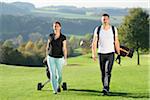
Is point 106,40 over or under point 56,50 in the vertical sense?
over

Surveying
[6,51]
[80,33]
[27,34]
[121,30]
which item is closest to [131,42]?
[121,30]

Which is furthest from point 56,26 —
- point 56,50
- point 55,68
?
point 55,68

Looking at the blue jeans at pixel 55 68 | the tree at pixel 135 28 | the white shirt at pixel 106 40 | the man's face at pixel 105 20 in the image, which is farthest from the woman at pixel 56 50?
the tree at pixel 135 28

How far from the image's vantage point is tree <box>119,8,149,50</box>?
1909 inches

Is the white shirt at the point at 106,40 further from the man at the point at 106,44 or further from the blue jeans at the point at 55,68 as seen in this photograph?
the blue jeans at the point at 55,68

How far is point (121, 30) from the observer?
160 feet

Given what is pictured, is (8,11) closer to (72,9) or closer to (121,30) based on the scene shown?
(72,9)

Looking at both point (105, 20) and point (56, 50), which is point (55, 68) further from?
point (105, 20)

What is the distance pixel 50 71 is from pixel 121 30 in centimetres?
3659

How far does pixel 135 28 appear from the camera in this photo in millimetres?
48406

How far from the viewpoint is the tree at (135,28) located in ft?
159

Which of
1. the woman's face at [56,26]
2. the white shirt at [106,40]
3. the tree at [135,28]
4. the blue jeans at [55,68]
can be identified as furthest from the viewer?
the tree at [135,28]

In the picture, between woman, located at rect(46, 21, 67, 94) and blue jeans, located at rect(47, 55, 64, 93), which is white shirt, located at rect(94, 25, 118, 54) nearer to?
woman, located at rect(46, 21, 67, 94)

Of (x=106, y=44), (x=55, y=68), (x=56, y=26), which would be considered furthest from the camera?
(x=55, y=68)
